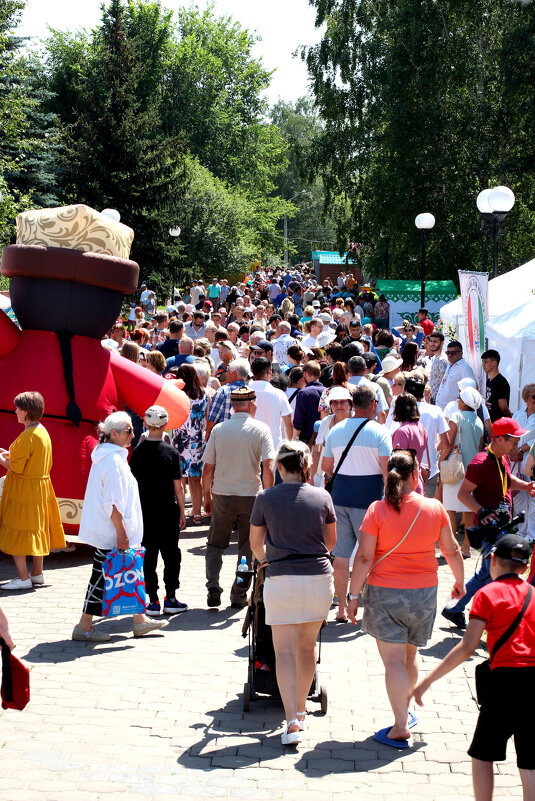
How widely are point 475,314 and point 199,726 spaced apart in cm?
730

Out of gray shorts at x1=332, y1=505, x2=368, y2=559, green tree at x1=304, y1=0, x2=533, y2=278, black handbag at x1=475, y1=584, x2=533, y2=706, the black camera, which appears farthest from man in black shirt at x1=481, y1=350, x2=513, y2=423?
green tree at x1=304, y1=0, x2=533, y2=278

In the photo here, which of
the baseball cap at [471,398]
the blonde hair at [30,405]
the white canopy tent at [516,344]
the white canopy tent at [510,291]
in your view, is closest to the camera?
the blonde hair at [30,405]

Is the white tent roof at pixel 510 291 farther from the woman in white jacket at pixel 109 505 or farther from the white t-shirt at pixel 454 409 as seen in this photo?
the woman in white jacket at pixel 109 505

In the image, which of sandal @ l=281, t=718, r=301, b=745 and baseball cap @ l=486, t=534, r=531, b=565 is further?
sandal @ l=281, t=718, r=301, b=745

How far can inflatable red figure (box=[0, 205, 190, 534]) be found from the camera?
8.85 m

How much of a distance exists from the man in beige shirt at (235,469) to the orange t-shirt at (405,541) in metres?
2.07

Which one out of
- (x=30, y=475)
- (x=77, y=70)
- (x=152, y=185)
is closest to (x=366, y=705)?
(x=30, y=475)

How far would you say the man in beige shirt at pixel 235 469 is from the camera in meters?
7.39

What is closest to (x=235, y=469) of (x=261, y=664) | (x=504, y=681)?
(x=261, y=664)

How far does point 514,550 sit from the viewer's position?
4.28m

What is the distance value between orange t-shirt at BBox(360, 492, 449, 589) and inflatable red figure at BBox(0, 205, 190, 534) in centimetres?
419

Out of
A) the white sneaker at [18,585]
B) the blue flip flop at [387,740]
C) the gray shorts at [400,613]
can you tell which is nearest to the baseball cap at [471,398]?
the gray shorts at [400,613]

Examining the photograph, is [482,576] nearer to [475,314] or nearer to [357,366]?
[357,366]

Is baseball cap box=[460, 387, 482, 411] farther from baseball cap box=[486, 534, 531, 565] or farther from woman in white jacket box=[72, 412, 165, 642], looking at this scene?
baseball cap box=[486, 534, 531, 565]
